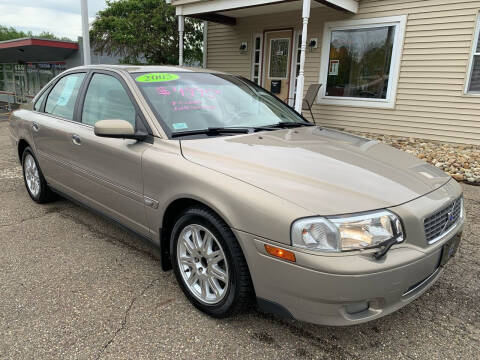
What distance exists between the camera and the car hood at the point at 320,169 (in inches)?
77.7

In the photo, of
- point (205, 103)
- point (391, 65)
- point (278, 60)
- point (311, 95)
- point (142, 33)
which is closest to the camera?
point (205, 103)

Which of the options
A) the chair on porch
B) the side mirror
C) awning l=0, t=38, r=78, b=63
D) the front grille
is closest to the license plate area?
the front grille

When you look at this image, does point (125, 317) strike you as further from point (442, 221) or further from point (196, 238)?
point (442, 221)

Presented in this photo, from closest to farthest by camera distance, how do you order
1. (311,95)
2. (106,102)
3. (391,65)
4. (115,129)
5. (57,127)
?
1. (115,129)
2. (106,102)
3. (57,127)
4. (391,65)
5. (311,95)

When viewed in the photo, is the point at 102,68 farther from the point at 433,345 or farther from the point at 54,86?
the point at 433,345

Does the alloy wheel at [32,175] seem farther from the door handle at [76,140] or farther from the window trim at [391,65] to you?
the window trim at [391,65]

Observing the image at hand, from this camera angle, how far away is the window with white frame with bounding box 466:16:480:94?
711 centimetres

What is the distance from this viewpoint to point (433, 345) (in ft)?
7.17

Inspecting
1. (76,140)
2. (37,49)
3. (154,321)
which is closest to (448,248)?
(154,321)

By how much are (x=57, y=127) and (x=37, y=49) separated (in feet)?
48.7

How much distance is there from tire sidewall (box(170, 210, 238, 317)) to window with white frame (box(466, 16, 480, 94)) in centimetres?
715

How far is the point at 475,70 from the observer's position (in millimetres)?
7234

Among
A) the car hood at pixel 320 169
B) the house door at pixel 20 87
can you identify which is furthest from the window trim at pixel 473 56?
the house door at pixel 20 87

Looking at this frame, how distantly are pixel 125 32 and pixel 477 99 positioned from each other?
12232 millimetres
